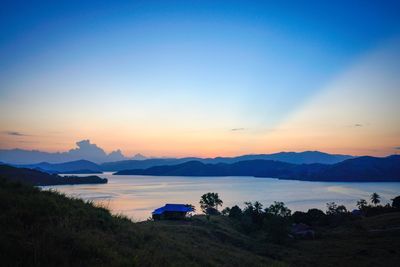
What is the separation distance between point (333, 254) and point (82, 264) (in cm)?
3445

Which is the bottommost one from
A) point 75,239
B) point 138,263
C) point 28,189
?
point 138,263

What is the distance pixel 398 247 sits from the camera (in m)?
35.0

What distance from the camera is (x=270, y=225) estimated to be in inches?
1757

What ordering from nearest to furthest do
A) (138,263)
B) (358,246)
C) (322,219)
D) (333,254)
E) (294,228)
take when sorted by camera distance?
(138,263)
(333,254)
(358,246)
(294,228)
(322,219)

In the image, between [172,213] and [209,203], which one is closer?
[172,213]

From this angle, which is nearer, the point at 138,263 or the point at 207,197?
the point at 138,263

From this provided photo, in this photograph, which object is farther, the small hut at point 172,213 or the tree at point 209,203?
the tree at point 209,203

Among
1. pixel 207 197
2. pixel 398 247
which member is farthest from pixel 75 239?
pixel 207 197

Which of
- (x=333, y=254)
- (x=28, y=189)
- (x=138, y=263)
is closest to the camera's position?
(x=138, y=263)

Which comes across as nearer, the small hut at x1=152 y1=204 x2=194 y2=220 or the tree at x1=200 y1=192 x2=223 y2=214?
the small hut at x1=152 y1=204 x2=194 y2=220

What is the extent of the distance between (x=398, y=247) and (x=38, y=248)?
40.5 metres

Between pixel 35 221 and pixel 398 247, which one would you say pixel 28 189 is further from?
pixel 398 247

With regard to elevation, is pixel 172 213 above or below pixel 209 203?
above

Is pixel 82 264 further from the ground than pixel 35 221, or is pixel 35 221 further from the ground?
pixel 35 221
